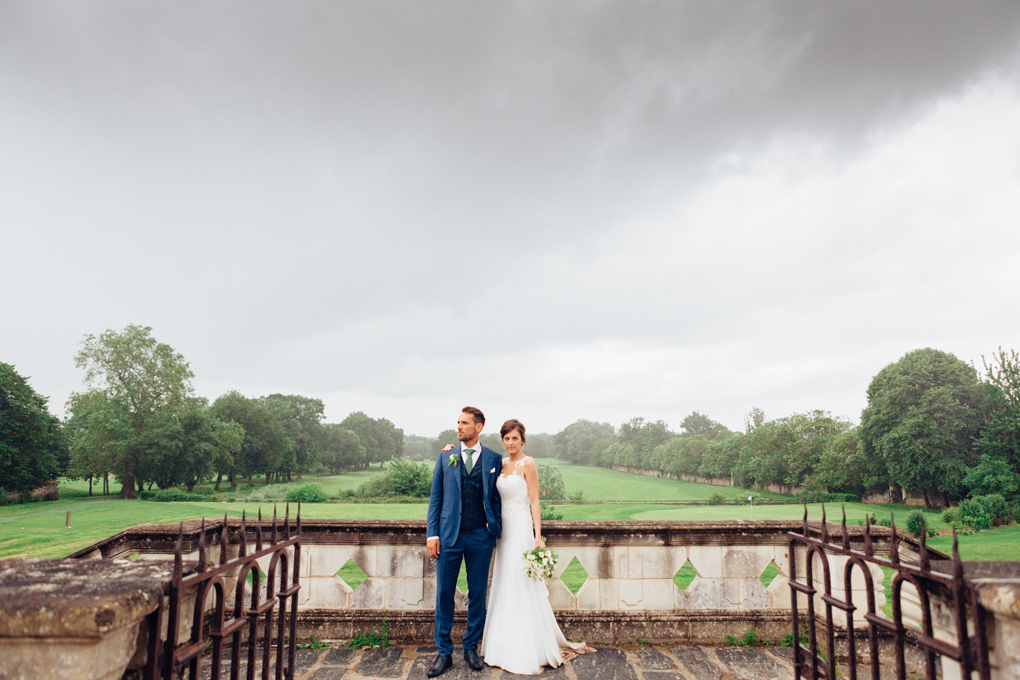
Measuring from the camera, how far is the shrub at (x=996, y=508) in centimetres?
2750

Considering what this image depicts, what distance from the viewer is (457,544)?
4.73 meters

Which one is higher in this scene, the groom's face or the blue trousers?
the groom's face

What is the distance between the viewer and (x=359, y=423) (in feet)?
245

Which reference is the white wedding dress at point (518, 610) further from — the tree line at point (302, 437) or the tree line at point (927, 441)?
the tree line at point (927, 441)

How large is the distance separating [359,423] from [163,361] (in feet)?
113

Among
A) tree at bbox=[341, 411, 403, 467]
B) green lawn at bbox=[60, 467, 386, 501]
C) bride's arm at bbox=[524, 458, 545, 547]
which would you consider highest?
bride's arm at bbox=[524, 458, 545, 547]

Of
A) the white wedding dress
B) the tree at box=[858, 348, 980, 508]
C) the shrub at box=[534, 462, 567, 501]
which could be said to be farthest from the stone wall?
the shrub at box=[534, 462, 567, 501]

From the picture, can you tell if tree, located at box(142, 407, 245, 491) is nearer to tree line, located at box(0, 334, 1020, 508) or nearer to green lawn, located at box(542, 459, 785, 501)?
tree line, located at box(0, 334, 1020, 508)

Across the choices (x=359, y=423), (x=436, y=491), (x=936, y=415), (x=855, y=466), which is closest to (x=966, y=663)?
(x=436, y=491)

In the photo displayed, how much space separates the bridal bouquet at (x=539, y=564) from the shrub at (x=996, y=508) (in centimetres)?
3601

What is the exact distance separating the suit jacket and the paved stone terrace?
3.89 feet

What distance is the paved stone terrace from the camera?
4391 millimetres

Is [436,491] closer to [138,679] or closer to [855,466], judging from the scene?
[138,679]

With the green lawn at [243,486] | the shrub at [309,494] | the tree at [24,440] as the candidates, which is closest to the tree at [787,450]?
the green lawn at [243,486]
